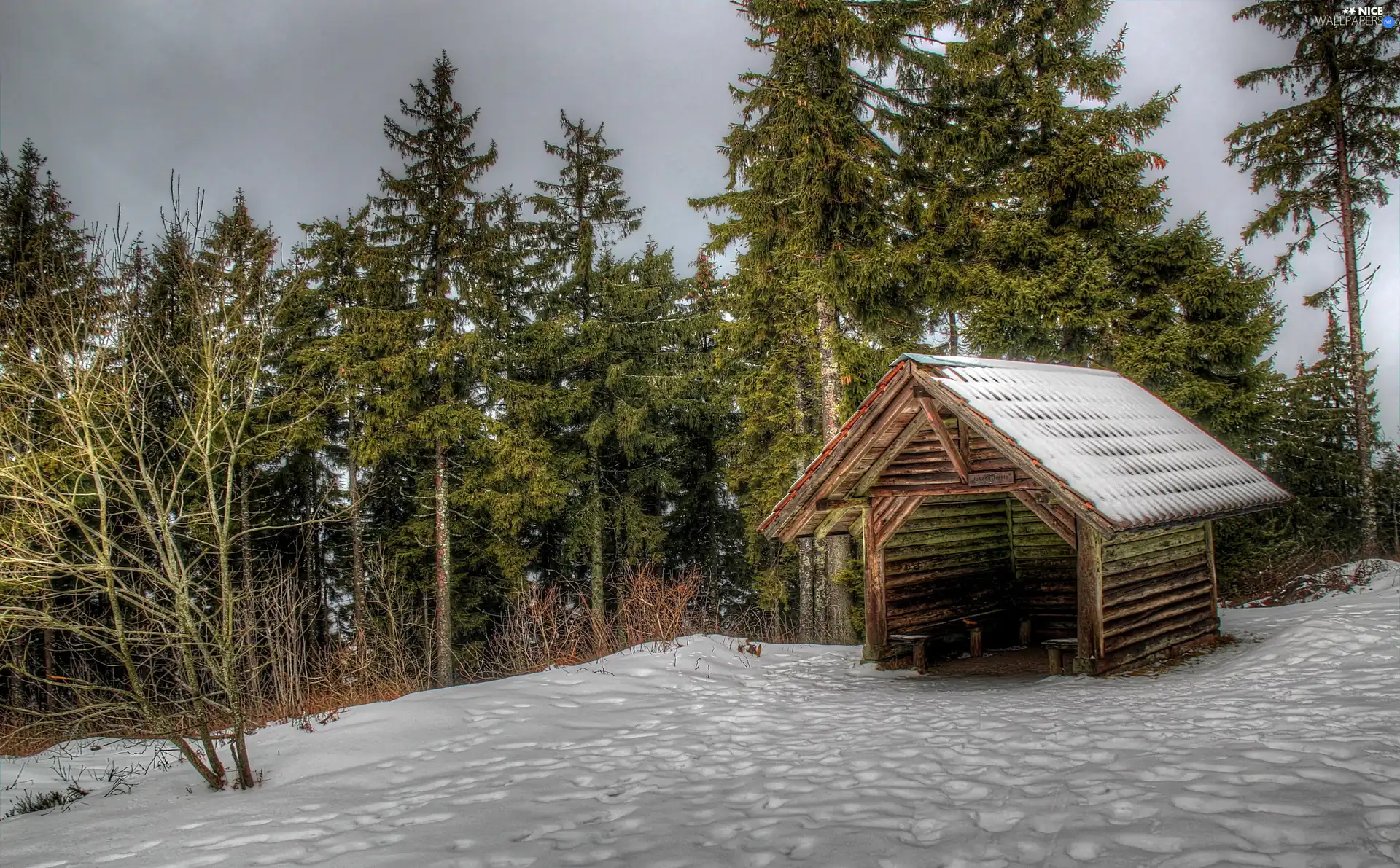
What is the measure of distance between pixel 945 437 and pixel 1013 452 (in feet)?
2.85

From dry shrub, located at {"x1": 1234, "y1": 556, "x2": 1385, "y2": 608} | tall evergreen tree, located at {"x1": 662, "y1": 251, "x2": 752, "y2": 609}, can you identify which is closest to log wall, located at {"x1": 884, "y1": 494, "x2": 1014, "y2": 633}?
dry shrub, located at {"x1": 1234, "y1": 556, "x2": 1385, "y2": 608}

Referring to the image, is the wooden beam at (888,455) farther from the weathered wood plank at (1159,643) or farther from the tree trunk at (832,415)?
the tree trunk at (832,415)

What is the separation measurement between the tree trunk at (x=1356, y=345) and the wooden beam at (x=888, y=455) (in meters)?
12.4

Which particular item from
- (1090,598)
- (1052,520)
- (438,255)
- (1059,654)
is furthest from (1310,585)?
(438,255)

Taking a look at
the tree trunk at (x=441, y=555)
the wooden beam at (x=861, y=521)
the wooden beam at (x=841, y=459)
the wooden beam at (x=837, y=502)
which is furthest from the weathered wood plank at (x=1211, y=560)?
the tree trunk at (x=441, y=555)

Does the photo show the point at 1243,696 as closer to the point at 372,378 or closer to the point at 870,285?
the point at 870,285

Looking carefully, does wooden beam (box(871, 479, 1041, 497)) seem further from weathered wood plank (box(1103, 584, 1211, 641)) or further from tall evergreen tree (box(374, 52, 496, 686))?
tall evergreen tree (box(374, 52, 496, 686))

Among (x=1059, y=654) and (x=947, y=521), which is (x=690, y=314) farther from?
(x=1059, y=654)

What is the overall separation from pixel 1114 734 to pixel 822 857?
306 cm

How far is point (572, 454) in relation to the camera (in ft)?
64.2

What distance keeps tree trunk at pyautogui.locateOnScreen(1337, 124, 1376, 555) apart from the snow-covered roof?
7281mm

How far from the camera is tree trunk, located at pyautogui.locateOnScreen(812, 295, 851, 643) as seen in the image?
13.4m

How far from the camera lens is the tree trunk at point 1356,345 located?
1478 centimetres

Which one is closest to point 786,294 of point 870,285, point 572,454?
point 870,285
